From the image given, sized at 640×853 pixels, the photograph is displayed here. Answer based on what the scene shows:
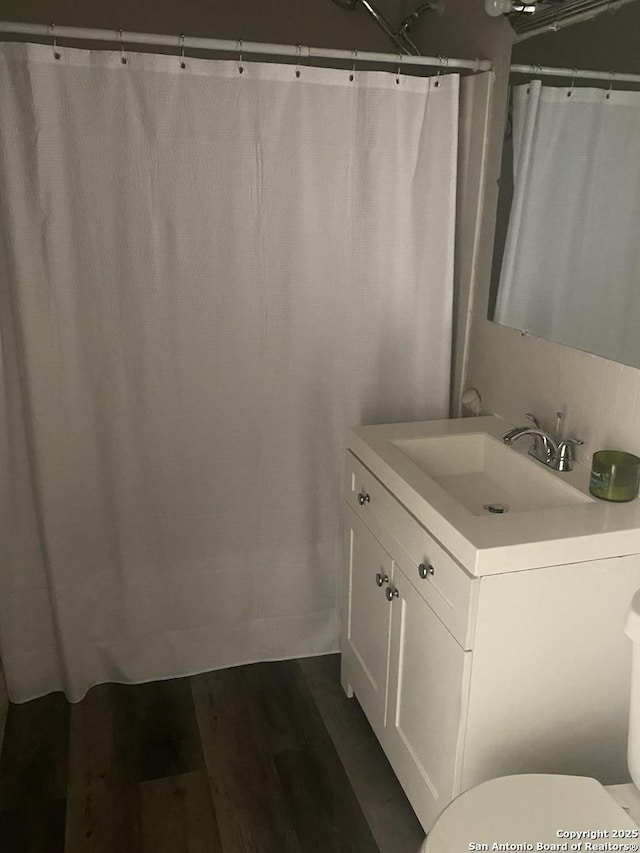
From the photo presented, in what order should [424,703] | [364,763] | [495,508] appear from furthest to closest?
[364,763] → [495,508] → [424,703]

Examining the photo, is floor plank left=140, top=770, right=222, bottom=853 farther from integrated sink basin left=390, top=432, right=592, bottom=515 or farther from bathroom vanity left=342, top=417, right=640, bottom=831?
integrated sink basin left=390, top=432, right=592, bottom=515

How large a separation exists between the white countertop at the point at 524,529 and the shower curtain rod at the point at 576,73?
2.86ft

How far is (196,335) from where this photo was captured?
6.50 feet

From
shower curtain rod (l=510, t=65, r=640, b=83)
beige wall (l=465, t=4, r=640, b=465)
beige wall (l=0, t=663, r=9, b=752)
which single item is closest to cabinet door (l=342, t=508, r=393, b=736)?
beige wall (l=465, t=4, r=640, b=465)

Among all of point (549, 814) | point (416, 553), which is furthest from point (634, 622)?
point (416, 553)

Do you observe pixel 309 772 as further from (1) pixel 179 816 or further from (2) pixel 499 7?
(2) pixel 499 7

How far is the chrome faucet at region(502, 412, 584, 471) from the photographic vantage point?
168cm

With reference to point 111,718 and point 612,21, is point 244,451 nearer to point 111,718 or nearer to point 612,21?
point 111,718

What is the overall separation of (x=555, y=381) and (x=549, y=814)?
101 cm

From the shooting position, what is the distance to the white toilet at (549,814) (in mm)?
1127

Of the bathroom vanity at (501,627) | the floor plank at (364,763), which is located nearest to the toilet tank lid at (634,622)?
the bathroom vanity at (501,627)

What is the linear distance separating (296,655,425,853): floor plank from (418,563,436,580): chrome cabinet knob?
26.8 inches

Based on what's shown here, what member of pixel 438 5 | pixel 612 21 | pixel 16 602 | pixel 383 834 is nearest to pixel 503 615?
pixel 383 834

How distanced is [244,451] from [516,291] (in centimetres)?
91
